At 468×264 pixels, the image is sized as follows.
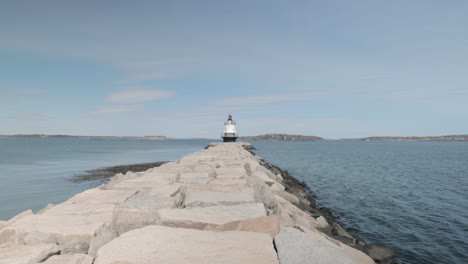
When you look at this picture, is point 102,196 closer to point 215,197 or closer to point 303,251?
point 215,197

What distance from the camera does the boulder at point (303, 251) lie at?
269cm

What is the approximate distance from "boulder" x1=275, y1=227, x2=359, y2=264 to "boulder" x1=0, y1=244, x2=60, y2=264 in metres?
2.17

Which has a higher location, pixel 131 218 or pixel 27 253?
pixel 131 218

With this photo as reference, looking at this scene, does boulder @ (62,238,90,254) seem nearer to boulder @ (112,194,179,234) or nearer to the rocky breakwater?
the rocky breakwater

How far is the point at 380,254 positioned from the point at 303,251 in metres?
5.04

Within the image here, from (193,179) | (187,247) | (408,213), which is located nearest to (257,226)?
(187,247)

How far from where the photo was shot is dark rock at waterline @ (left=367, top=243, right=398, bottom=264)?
665cm

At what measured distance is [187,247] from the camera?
2.79 metres

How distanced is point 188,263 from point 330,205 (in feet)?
37.7

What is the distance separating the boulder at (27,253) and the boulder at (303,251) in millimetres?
2168

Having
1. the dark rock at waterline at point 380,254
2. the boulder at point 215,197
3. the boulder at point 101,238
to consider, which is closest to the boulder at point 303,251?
the boulder at point 215,197

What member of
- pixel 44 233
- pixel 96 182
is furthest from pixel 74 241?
pixel 96 182

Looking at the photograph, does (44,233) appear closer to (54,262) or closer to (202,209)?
(54,262)

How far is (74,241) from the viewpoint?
345 cm
